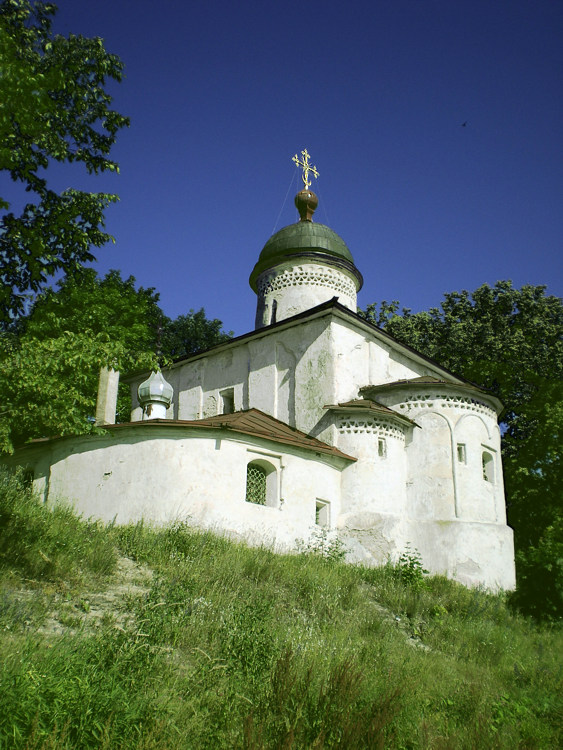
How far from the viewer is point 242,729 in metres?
4.69

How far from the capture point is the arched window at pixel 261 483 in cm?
1522

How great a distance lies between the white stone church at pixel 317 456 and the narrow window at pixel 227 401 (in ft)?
0.15

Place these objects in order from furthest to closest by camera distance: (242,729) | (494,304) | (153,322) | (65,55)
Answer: (153,322) < (494,304) < (65,55) < (242,729)

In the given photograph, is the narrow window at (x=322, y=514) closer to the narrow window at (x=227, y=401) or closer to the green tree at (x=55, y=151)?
the narrow window at (x=227, y=401)

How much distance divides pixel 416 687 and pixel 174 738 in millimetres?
2986

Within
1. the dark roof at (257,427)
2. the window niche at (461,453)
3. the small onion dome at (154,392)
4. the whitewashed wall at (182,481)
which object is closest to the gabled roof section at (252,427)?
the dark roof at (257,427)

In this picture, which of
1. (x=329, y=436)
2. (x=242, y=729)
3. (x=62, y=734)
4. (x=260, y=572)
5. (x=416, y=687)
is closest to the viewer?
(x=62, y=734)

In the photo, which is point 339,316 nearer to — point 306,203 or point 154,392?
point 154,392

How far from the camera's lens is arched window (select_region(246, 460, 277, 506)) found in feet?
49.9

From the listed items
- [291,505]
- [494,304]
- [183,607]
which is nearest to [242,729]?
[183,607]

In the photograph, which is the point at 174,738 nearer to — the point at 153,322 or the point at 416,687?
the point at 416,687

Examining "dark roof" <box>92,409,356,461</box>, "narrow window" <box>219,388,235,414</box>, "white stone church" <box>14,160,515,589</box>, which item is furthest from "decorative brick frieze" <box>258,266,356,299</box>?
"dark roof" <box>92,409,356,461</box>

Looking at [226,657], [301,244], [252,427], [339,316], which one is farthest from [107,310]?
[226,657]

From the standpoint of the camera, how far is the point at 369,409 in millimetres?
16922
